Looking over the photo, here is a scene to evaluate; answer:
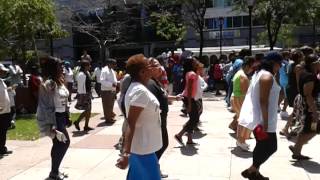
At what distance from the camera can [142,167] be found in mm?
4695

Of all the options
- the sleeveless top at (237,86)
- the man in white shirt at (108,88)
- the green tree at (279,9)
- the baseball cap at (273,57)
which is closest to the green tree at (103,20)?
the green tree at (279,9)

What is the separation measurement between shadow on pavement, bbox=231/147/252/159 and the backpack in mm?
11758

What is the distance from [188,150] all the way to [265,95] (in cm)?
293

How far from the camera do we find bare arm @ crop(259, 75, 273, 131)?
596cm

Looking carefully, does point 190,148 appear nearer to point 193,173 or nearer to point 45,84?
point 193,173

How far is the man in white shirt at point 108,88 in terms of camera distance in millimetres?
12105

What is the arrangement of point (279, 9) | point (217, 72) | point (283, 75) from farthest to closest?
point (279, 9) → point (217, 72) → point (283, 75)

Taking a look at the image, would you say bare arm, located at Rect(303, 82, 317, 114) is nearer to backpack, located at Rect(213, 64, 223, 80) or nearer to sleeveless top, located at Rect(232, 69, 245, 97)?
sleeveless top, located at Rect(232, 69, 245, 97)

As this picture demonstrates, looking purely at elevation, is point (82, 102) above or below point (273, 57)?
below

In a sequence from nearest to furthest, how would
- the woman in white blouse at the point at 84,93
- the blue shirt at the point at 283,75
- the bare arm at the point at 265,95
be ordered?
the bare arm at the point at 265,95 < the woman in white blouse at the point at 84,93 < the blue shirt at the point at 283,75

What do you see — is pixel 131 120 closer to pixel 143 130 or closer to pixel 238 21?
pixel 143 130

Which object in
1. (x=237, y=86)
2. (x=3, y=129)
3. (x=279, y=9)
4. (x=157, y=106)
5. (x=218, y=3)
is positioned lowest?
(x=3, y=129)

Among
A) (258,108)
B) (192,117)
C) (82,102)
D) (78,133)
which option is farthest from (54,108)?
(82,102)

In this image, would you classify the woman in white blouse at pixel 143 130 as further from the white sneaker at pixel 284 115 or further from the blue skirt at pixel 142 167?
the white sneaker at pixel 284 115
